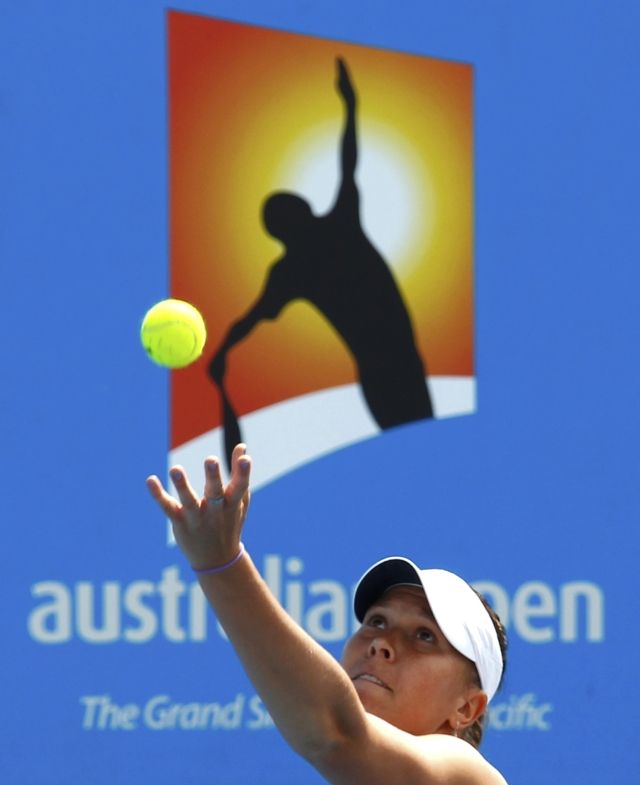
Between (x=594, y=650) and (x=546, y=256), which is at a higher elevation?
(x=546, y=256)

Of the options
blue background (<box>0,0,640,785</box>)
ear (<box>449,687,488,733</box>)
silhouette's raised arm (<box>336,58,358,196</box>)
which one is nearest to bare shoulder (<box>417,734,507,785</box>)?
ear (<box>449,687,488,733</box>)

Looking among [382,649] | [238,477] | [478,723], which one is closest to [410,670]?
[382,649]

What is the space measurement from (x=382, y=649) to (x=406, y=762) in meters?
0.30

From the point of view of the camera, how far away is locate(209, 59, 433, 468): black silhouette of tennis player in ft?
12.5

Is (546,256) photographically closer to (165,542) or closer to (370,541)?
(370,541)

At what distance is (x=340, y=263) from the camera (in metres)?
3.83

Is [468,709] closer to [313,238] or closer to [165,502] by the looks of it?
[165,502]

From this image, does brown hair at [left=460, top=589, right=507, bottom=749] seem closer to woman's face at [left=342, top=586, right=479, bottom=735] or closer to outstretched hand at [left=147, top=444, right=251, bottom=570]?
woman's face at [left=342, top=586, right=479, bottom=735]

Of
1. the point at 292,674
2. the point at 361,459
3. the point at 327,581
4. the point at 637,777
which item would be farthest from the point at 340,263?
the point at 292,674

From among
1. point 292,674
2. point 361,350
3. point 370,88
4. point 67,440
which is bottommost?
point 292,674

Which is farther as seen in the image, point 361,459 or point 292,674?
point 361,459

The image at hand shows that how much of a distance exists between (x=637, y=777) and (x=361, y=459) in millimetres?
990

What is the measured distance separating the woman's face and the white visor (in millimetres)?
22

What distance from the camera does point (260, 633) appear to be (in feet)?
5.28
